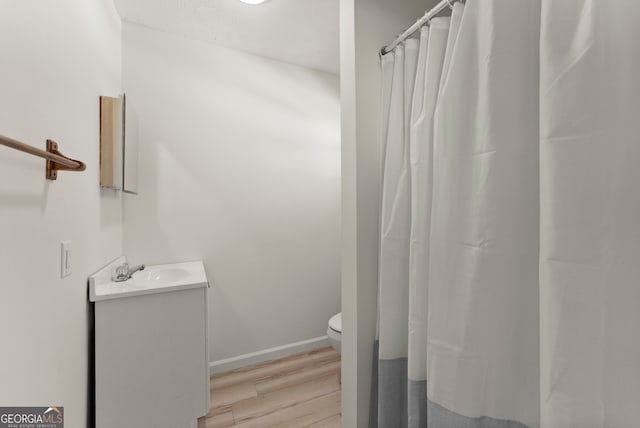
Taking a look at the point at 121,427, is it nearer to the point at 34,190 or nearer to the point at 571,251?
the point at 34,190

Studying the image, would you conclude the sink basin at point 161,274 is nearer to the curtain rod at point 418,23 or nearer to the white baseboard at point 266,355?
the white baseboard at point 266,355

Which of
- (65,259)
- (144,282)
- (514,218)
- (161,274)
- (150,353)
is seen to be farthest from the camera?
(161,274)

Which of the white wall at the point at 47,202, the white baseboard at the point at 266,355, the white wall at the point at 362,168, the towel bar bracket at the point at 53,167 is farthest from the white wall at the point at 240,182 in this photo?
the white wall at the point at 362,168

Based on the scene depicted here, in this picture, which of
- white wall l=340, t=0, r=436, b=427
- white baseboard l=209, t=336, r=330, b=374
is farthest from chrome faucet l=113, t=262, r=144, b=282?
white wall l=340, t=0, r=436, b=427

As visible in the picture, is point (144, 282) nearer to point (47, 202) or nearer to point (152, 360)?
point (152, 360)

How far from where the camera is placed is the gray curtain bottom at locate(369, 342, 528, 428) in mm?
775

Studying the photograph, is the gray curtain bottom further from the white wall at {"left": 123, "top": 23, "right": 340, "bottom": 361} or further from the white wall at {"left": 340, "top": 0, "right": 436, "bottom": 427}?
the white wall at {"left": 123, "top": 23, "right": 340, "bottom": 361}

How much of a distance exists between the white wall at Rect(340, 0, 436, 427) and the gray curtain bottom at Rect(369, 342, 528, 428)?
0.28 feet

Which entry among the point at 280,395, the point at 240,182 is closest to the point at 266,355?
the point at 280,395

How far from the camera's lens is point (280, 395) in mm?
1805

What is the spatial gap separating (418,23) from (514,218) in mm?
745

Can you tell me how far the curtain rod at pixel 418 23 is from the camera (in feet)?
2.81

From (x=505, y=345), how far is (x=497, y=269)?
20 cm

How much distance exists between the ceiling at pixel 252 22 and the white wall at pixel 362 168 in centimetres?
72
